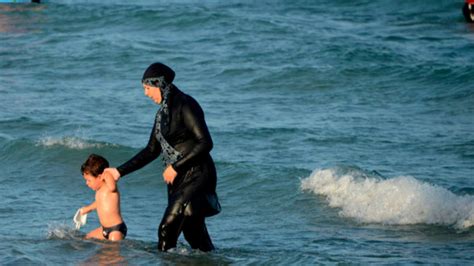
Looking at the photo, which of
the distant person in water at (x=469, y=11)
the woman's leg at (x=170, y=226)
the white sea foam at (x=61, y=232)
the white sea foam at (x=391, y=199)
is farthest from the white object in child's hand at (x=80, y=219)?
the distant person in water at (x=469, y=11)

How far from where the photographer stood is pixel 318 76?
70.3 ft

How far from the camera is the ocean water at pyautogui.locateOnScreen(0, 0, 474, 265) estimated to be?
408 inches

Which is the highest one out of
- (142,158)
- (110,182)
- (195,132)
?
(195,132)

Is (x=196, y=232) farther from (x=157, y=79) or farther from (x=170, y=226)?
(x=157, y=79)

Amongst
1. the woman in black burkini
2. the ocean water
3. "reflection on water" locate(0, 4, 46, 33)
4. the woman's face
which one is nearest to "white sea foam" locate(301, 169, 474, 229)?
the ocean water

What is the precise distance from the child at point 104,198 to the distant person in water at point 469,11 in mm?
21838

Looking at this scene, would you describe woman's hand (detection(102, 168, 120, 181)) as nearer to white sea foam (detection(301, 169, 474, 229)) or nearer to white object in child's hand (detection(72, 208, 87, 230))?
white object in child's hand (detection(72, 208, 87, 230))

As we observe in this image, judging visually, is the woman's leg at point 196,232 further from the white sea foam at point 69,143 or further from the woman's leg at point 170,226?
the white sea foam at point 69,143

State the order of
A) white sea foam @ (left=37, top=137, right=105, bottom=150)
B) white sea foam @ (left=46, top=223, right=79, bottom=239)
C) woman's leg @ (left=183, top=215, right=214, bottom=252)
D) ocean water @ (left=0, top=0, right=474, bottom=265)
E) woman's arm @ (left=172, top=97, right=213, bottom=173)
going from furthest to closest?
1. white sea foam @ (left=37, top=137, right=105, bottom=150)
2. ocean water @ (left=0, top=0, right=474, bottom=265)
3. white sea foam @ (left=46, top=223, right=79, bottom=239)
4. woman's leg @ (left=183, top=215, right=214, bottom=252)
5. woman's arm @ (left=172, top=97, right=213, bottom=173)

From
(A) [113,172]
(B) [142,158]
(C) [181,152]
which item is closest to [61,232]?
(A) [113,172]

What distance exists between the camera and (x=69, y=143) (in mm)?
15828

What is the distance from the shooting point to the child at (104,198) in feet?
28.3

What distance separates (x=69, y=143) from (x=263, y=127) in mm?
2943

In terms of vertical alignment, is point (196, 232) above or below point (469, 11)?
above
